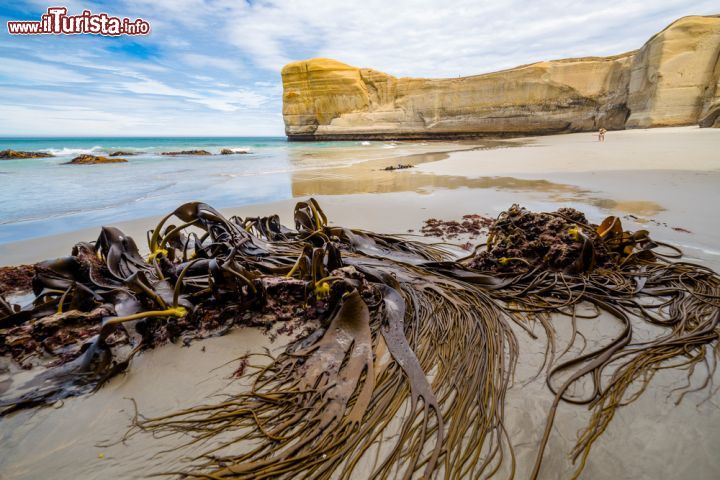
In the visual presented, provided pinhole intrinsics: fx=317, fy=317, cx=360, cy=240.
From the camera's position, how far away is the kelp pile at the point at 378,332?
1.19 meters

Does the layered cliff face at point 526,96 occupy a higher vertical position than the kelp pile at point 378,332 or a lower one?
higher

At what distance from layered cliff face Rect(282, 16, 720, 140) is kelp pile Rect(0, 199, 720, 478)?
80.0ft

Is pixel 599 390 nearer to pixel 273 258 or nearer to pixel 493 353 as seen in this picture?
pixel 493 353

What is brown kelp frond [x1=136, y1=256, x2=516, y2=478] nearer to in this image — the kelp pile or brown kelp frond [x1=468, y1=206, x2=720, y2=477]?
the kelp pile

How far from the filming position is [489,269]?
2582mm

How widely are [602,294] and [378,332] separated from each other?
5.23 feet

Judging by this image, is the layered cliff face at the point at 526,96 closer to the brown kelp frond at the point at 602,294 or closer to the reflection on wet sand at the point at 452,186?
the reflection on wet sand at the point at 452,186

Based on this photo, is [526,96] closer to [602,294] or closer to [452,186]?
[452,186]

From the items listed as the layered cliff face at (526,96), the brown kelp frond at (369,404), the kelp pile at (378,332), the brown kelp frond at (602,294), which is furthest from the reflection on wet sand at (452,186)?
the layered cliff face at (526,96)

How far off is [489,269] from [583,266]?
669mm

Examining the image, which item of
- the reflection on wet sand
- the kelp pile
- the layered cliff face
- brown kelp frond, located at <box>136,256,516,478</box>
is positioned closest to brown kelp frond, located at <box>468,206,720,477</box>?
the kelp pile

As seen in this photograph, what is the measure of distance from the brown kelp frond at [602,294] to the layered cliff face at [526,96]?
23744mm

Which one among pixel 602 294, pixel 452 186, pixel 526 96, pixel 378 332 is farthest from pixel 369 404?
pixel 526 96

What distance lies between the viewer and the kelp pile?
1187 mm
